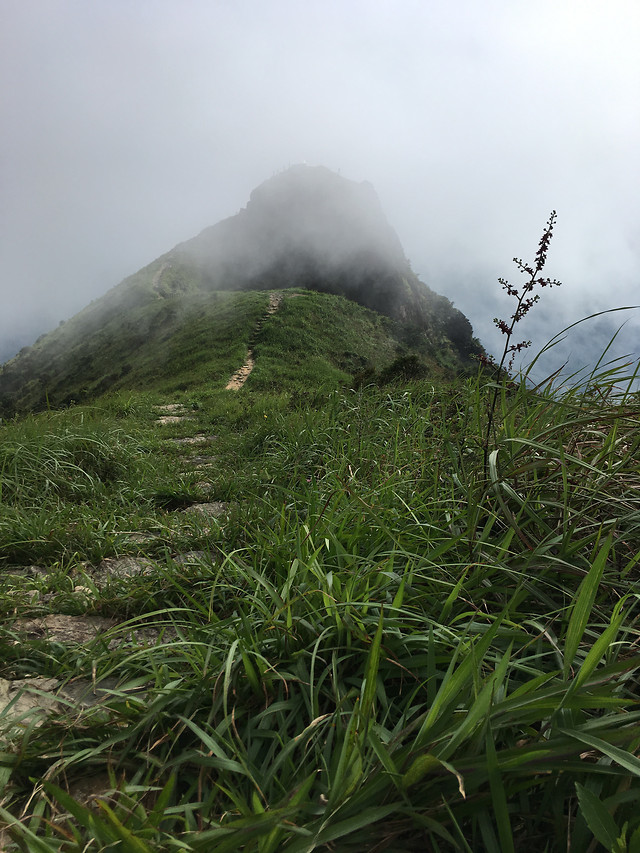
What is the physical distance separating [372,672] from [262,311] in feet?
110

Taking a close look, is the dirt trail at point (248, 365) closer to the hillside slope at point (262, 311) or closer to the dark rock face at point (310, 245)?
the hillside slope at point (262, 311)

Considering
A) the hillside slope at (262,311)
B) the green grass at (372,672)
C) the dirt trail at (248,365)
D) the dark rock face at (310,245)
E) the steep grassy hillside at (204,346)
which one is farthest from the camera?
the dark rock face at (310,245)

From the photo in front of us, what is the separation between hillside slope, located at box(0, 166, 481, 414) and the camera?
30172 mm

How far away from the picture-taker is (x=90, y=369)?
4897cm

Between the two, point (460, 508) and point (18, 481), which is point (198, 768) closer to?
point (460, 508)

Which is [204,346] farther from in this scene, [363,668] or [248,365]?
[363,668]

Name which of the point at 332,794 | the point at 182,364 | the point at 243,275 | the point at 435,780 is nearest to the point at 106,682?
the point at 332,794

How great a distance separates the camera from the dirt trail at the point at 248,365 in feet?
66.7

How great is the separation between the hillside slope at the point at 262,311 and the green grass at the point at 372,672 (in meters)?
3.38

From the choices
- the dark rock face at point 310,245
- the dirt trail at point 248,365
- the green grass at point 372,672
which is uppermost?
the dark rock face at point 310,245

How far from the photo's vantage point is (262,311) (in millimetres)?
32844

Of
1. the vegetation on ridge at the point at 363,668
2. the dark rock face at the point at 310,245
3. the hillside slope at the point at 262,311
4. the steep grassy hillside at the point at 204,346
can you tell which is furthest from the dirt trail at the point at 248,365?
the dark rock face at the point at 310,245

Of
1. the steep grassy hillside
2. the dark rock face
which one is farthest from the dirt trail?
the dark rock face

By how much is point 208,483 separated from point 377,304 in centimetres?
8456
